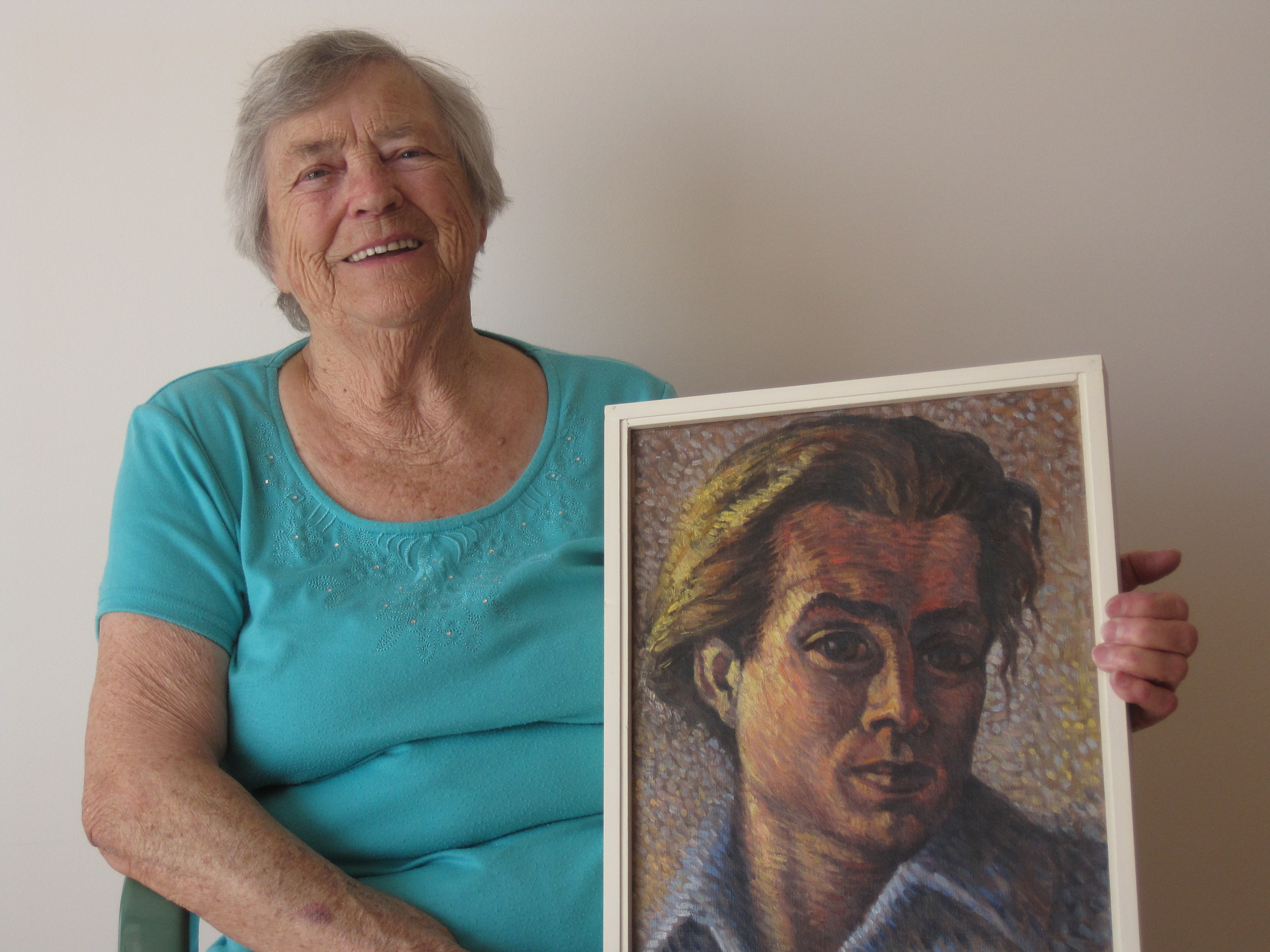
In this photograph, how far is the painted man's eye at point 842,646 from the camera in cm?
82

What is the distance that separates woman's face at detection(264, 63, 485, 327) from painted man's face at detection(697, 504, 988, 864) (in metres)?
0.57

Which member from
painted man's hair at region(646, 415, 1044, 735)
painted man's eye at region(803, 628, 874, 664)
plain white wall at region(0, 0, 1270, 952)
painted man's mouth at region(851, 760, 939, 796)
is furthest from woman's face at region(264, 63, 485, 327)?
painted man's mouth at region(851, 760, 939, 796)

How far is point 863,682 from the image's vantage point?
82cm

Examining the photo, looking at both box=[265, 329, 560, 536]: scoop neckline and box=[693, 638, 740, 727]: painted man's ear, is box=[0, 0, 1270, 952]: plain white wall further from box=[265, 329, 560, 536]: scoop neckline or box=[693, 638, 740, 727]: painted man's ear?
box=[693, 638, 740, 727]: painted man's ear

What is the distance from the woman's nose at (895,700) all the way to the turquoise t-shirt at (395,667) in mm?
377

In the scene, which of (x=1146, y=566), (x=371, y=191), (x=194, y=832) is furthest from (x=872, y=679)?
(x=371, y=191)

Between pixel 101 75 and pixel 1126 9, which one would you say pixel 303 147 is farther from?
pixel 1126 9

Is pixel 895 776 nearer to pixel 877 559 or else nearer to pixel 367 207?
pixel 877 559

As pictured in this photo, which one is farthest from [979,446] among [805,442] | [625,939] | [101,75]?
[101,75]

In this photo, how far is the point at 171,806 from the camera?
0.96 metres

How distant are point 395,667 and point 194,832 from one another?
25cm

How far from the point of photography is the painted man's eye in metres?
0.82

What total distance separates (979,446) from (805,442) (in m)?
0.15

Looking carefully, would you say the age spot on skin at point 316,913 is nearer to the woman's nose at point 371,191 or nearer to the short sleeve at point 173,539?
the short sleeve at point 173,539
